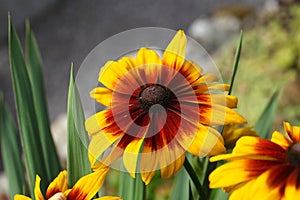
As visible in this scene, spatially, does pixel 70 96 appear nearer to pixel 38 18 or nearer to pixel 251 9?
pixel 251 9

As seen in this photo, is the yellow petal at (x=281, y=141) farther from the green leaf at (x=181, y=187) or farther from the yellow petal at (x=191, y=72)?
the green leaf at (x=181, y=187)

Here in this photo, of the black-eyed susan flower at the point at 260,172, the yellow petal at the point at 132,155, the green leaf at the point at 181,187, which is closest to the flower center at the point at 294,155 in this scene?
the black-eyed susan flower at the point at 260,172

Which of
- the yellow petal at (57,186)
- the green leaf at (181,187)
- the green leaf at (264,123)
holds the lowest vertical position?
the green leaf at (181,187)

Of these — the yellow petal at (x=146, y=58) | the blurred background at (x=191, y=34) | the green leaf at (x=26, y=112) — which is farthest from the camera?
the blurred background at (x=191, y=34)

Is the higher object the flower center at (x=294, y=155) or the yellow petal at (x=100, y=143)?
the yellow petal at (x=100, y=143)

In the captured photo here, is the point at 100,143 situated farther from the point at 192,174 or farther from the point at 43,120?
the point at 43,120

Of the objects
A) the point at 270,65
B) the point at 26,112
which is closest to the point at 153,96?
the point at 26,112

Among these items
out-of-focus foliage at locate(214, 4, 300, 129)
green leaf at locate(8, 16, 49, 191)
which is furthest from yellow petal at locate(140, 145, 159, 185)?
out-of-focus foliage at locate(214, 4, 300, 129)
